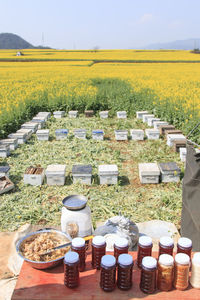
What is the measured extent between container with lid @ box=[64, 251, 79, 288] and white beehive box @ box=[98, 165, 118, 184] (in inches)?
148

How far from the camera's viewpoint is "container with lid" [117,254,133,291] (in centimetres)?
224

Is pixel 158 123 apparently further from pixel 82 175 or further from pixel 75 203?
pixel 75 203

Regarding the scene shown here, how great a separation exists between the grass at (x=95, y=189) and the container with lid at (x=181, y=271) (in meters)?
2.56

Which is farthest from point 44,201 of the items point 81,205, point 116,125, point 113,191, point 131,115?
point 131,115

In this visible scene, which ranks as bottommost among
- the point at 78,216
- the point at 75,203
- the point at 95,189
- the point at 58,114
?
the point at 95,189

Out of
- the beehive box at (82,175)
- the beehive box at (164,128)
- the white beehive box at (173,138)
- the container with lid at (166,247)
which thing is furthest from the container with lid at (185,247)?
the beehive box at (164,128)

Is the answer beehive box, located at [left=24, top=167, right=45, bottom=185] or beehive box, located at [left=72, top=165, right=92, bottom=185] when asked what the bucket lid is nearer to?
beehive box, located at [left=72, top=165, right=92, bottom=185]

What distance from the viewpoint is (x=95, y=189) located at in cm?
602

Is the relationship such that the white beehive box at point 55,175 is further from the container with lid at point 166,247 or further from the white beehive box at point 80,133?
the container with lid at point 166,247

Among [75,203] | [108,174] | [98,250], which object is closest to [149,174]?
[108,174]

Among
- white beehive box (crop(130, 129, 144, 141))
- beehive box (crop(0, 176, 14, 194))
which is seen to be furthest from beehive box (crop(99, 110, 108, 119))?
beehive box (crop(0, 176, 14, 194))

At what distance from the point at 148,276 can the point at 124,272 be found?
0.60 ft

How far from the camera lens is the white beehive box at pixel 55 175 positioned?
606cm

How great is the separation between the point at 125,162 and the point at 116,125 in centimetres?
402
